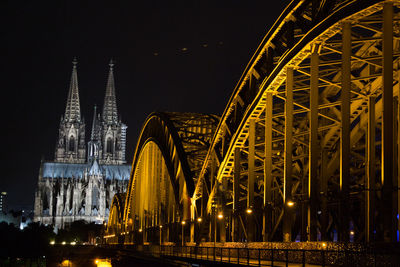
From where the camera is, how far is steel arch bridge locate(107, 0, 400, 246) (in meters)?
23.7

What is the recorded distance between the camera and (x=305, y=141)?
38.8 m

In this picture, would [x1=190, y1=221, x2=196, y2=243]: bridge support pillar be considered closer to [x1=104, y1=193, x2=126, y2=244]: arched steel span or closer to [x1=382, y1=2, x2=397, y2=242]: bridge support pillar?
[x1=382, y1=2, x2=397, y2=242]: bridge support pillar

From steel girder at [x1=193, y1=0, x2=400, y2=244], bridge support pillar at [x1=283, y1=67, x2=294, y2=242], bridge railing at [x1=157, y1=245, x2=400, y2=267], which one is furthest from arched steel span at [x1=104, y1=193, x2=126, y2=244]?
bridge railing at [x1=157, y1=245, x2=400, y2=267]

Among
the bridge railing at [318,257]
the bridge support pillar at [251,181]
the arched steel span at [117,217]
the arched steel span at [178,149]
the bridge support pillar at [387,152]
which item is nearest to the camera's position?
the bridge railing at [318,257]

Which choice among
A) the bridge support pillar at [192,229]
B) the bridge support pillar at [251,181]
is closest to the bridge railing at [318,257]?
the bridge support pillar at [251,181]

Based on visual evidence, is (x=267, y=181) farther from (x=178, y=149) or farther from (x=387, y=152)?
(x=178, y=149)

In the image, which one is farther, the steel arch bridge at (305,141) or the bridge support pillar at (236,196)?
the bridge support pillar at (236,196)

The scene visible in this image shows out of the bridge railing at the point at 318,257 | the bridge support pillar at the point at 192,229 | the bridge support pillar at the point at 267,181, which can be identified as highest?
the bridge support pillar at the point at 267,181

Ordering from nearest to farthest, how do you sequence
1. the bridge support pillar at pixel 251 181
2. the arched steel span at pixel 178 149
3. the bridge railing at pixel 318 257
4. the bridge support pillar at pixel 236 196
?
1. the bridge railing at pixel 318 257
2. the bridge support pillar at pixel 251 181
3. the bridge support pillar at pixel 236 196
4. the arched steel span at pixel 178 149

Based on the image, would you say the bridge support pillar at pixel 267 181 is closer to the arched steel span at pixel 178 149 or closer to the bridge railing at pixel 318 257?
the bridge railing at pixel 318 257

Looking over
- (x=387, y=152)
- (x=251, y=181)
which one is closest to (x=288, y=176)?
(x=251, y=181)

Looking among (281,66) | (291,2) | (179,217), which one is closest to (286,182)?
(281,66)

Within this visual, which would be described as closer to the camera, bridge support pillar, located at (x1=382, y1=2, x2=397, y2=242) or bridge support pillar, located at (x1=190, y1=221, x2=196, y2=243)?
bridge support pillar, located at (x1=382, y1=2, x2=397, y2=242)

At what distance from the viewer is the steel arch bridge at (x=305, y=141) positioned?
2370 centimetres
